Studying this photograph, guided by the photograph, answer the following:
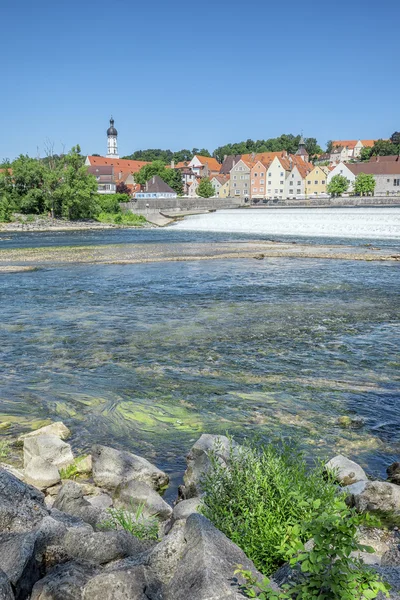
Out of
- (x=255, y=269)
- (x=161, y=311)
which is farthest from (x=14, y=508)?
(x=255, y=269)

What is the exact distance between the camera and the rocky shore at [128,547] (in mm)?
3350

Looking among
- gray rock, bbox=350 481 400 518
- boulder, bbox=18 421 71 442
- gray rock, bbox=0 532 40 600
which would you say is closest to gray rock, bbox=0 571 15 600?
gray rock, bbox=0 532 40 600

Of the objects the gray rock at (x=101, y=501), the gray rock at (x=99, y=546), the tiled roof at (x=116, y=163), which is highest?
the tiled roof at (x=116, y=163)

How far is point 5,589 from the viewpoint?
332cm

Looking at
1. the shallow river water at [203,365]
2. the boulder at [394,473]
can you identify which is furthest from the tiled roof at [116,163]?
the boulder at [394,473]

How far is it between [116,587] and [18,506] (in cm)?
167

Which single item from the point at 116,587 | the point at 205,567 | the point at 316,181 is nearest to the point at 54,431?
the point at 116,587

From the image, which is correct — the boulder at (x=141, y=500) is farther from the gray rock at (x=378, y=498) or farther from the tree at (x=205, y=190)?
the tree at (x=205, y=190)

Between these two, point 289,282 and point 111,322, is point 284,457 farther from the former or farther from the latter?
point 289,282

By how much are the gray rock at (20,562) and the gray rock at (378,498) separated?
3664 millimetres

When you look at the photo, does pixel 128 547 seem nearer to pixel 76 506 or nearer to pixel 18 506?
pixel 18 506

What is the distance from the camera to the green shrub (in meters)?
4.20

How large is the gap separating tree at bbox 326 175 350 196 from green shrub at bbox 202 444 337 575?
11704 cm

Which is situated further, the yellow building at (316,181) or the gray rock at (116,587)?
the yellow building at (316,181)
